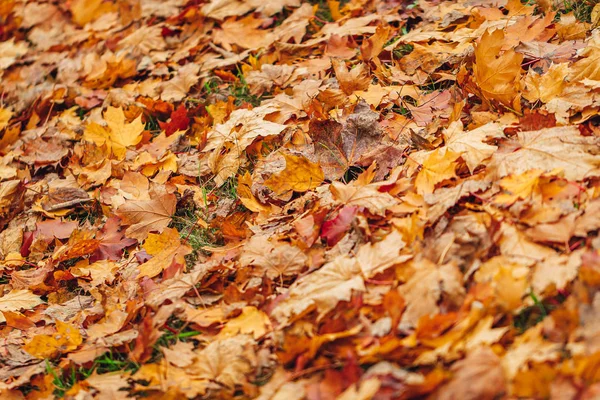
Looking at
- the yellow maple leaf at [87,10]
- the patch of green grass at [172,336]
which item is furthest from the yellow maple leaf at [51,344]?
the yellow maple leaf at [87,10]

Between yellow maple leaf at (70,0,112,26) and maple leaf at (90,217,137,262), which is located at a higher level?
yellow maple leaf at (70,0,112,26)

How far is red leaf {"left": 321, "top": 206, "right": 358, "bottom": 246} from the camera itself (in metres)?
1.89

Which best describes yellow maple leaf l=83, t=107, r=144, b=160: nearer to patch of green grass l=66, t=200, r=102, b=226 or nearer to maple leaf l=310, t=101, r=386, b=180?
patch of green grass l=66, t=200, r=102, b=226

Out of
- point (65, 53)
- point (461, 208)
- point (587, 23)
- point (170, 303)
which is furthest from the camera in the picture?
point (65, 53)

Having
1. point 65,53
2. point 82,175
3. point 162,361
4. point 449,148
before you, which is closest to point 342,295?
point 162,361

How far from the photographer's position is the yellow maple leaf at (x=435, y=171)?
189cm

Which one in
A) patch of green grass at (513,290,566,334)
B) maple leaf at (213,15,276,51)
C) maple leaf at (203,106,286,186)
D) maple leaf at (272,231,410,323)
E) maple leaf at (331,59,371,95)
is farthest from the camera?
maple leaf at (213,15,276,51)

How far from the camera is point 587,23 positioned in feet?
7.98

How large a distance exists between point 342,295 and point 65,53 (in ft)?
9.57

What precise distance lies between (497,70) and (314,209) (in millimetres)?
855

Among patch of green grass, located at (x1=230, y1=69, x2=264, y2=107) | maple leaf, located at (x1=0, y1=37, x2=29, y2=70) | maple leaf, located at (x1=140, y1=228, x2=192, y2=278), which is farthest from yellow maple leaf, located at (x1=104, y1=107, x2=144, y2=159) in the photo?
maple leaf, located at (x1=0, y1=37, x2=29, y2=70)

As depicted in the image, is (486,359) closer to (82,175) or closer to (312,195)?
(312,195)

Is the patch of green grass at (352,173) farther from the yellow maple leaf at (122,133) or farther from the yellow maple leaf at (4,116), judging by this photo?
the yellow maple leaf at (4,116)

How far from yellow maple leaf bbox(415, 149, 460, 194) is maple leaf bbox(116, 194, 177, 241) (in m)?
1.01
